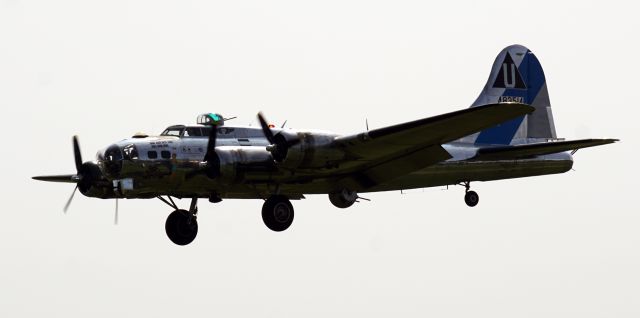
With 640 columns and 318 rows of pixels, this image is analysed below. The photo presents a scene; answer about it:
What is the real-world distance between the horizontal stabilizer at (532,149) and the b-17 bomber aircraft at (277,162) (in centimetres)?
3

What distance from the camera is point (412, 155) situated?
28812 millimetres

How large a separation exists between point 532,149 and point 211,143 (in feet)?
29.1

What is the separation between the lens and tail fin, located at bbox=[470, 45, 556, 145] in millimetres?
34719

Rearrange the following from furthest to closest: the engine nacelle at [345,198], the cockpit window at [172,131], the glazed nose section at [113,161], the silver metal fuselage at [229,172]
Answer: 1. the engine nacelle at [345,198]
2. the cockpit window at [172,131]
3. the glazed nose section at [113,161]
4. the silver metal fuselage at [229,172]

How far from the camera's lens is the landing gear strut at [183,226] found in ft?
97.7

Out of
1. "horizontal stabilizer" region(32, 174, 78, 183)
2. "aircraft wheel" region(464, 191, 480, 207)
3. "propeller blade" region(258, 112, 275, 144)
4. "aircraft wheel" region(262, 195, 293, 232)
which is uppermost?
"propeller blade" region(258, 112, 275, 144)

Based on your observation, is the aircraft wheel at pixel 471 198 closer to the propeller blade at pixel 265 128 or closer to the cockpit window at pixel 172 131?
the propeller blade at pixel 265 128

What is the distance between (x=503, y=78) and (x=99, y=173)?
1325 centimetres

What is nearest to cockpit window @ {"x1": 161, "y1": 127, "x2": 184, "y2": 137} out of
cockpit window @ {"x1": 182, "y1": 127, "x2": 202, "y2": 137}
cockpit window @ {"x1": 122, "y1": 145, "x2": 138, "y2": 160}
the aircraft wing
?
cockpit window @ {"x1": 182, "y1": 127, "x2": 202, "y2": 137}

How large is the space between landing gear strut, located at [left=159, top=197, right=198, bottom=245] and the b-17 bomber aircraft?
3 centimetres

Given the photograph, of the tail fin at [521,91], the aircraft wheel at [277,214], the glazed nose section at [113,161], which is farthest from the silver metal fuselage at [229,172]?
the tail fin at [521,91]

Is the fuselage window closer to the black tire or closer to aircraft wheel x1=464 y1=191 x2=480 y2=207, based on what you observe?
the black tire

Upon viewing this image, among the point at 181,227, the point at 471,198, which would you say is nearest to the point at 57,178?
the point at 181,227

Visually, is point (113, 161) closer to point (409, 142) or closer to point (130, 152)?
point (130, 152)
